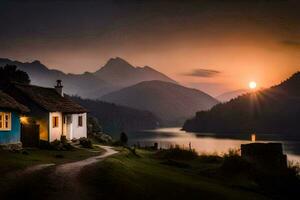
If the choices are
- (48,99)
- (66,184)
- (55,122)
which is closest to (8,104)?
(55,122)

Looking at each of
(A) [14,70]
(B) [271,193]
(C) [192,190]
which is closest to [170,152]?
(B) [271,193]

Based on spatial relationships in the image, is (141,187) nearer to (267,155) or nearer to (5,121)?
(267,155)

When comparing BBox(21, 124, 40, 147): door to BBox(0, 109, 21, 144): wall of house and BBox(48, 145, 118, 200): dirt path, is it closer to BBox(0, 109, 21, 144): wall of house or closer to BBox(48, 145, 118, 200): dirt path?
BBox(0, 109, 21, 144): wall of house

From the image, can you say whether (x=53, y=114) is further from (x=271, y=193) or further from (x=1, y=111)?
(x=271, y=193)

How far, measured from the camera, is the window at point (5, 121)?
126ft

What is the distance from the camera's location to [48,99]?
2105 inches

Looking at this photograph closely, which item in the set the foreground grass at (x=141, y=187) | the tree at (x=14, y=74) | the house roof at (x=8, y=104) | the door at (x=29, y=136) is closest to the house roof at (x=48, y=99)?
the door at (x=29, y=136)

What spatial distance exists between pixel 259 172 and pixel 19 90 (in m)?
30.8

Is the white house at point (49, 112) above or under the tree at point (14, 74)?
under

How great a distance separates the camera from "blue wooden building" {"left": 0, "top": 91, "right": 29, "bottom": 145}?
38344 mm

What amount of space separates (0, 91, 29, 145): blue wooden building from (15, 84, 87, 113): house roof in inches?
304

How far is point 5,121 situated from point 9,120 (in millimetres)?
651

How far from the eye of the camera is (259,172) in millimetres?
34469

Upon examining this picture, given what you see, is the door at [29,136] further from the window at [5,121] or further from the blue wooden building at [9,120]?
the window at [5,121]
